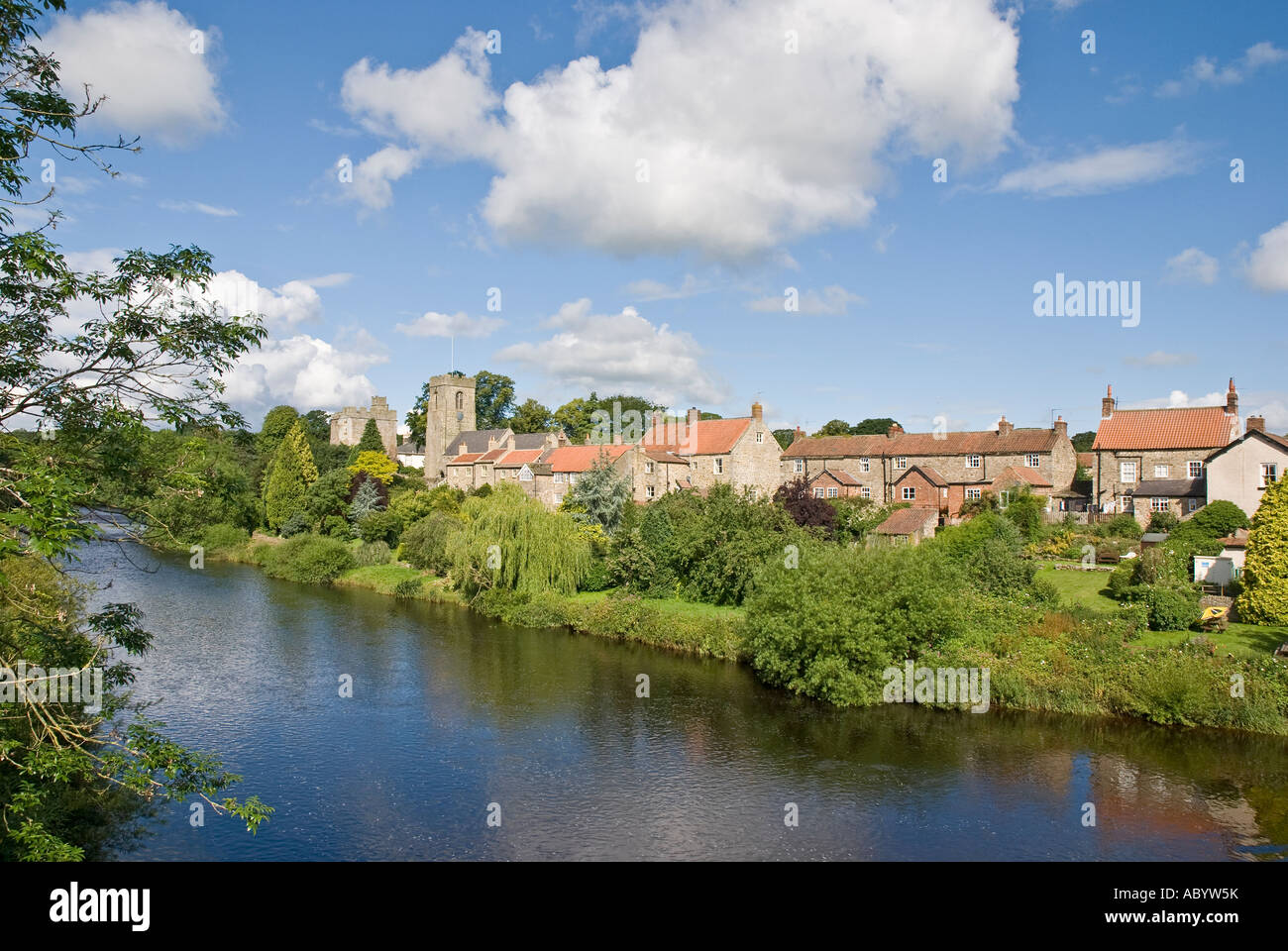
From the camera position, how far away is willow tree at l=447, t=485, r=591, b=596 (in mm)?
36188

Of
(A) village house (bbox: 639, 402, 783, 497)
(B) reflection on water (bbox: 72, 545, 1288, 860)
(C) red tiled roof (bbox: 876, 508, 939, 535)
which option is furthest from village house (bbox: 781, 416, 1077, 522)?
(B) reflection on water (bbox: 72, 545, 1288, 860)

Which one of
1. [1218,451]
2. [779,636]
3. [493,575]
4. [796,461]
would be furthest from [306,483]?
[1218,451]

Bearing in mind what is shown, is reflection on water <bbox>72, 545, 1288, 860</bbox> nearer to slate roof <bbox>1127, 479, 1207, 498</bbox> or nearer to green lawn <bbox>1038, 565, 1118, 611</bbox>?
green lawn <bbox>1038, 565, 1118, 611</bbox>

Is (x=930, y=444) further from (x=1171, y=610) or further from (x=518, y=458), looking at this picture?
(x=518, y=458)

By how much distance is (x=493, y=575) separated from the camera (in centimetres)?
3703

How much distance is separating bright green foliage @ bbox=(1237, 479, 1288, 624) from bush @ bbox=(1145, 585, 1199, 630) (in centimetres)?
165

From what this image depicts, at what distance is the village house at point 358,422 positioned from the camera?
9206cm

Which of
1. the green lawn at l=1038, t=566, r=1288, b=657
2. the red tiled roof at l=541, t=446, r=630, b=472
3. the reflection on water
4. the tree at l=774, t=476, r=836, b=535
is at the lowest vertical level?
the reflection on water

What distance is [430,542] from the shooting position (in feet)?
141

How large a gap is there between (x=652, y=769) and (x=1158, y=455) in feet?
117

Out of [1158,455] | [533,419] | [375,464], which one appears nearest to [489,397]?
[533,419]

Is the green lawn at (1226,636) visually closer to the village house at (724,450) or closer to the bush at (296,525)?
the village house at (724,450)

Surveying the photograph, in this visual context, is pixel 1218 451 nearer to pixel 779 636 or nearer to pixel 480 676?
pixel 779 636

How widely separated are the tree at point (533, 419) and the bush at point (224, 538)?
31969 millimetres
